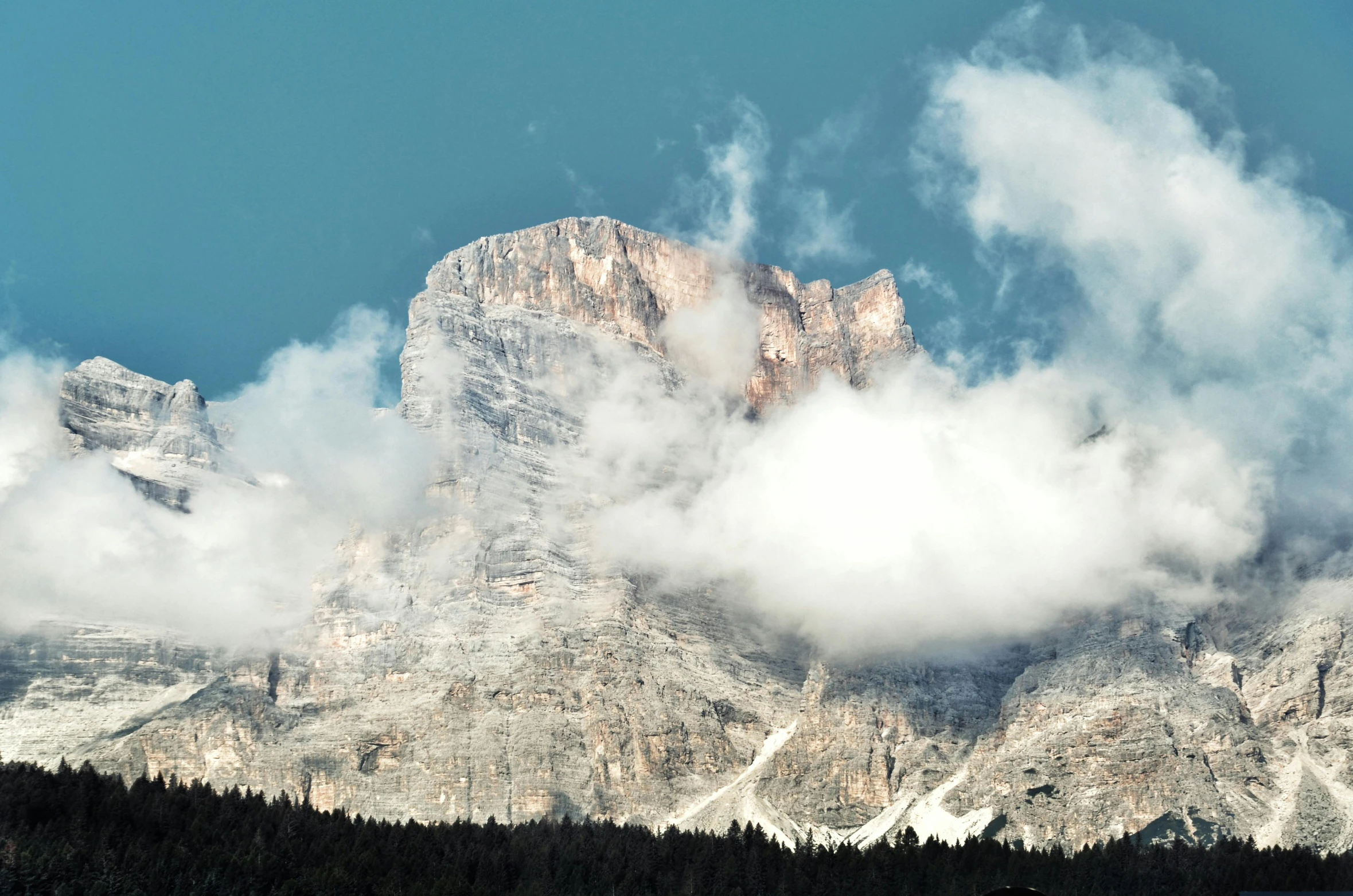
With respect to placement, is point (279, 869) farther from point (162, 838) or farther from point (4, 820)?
point (4, 820)

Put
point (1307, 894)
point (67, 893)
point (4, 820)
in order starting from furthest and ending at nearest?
point (4, 820) < point (67, 893) < point (1307, 894)

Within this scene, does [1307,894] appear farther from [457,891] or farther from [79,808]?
[79,808]

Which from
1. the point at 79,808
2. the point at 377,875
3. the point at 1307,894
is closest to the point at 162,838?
the point at 79,808

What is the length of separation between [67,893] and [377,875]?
3861 cm

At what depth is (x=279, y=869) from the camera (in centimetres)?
19262

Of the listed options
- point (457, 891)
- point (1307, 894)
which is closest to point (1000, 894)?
point (1307, 894)

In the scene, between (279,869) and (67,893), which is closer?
(67,893)

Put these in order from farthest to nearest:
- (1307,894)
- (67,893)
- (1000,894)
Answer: (67,893)
(1307,894)
(1000,894)

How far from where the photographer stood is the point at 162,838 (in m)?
198

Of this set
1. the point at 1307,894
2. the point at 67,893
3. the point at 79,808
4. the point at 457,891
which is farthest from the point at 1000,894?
the point at 79,808

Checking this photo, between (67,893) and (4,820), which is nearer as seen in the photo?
(67,893)

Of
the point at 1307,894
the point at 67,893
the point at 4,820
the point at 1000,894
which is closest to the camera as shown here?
the point at 1000,894

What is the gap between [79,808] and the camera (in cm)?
19750

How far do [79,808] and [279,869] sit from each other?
2605 cm
